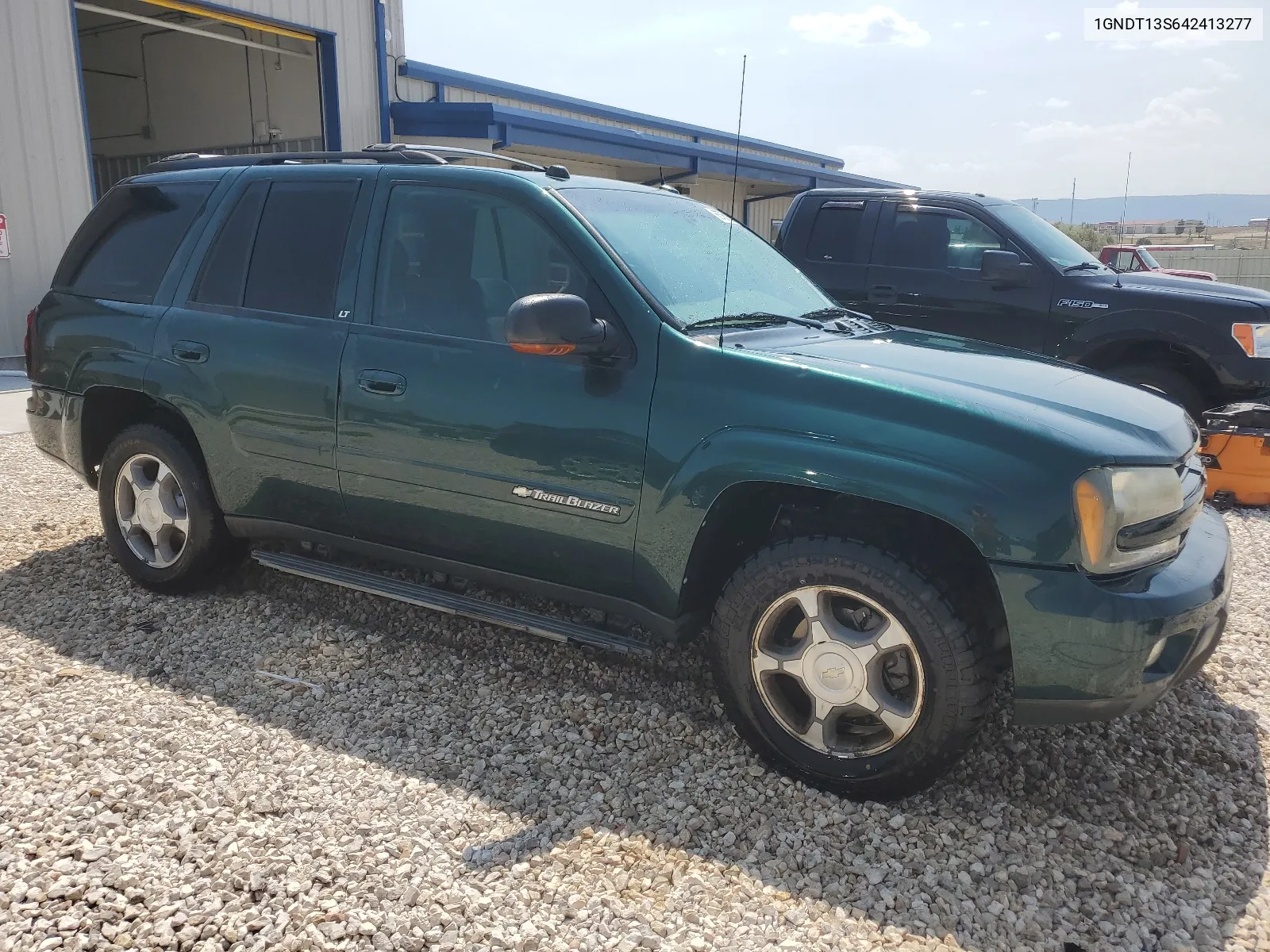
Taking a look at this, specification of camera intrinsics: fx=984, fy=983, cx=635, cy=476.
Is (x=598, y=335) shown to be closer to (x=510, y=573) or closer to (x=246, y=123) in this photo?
(x=510, y=573)

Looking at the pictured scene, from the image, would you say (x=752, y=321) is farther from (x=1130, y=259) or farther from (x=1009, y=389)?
(x=1130, y=259)

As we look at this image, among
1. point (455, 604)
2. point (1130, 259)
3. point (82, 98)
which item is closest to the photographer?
point (455, 604)

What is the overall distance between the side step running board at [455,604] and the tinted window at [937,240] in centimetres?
501

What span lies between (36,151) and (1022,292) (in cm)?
1010

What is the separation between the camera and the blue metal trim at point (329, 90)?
45.3ft

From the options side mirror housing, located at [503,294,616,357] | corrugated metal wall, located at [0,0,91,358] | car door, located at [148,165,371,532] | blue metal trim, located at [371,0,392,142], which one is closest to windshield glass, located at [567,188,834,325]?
side mirror housing, located at [503,294,616,357]

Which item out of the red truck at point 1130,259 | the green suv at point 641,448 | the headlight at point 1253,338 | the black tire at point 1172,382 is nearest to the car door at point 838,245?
the black tire at point 1172,382

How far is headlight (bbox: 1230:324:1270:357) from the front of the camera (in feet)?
21.4

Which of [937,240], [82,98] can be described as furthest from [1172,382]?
[82,98]

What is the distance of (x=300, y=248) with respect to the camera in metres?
3.95

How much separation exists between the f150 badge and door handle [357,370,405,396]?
0.61 metres

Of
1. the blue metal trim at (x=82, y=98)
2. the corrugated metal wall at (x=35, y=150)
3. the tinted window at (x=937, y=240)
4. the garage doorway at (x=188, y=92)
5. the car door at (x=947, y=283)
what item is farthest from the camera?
the garage doorway at (x=188, y=92)

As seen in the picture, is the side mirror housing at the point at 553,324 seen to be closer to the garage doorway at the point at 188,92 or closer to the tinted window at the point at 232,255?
the tinted window at the point at 232,255

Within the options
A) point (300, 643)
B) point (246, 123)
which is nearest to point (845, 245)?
point (300, 643)
